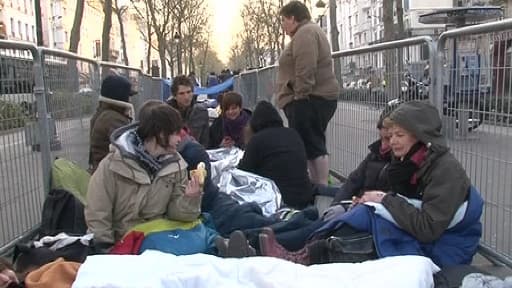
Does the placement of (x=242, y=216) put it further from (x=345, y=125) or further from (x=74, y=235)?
(x=345, y=125)

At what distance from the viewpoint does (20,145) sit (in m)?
4.76

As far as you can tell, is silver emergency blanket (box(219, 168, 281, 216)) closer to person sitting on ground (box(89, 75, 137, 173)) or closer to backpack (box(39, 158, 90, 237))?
person sitting on ground (box(89, 75, 137, 173))

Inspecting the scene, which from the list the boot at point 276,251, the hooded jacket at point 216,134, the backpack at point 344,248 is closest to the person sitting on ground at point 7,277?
the boot at point 276,251

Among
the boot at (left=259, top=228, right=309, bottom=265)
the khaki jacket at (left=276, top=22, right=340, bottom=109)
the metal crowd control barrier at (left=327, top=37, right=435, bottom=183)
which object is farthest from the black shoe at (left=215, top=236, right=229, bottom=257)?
the khaki jacket at (left=276, top=22, right=340, bottom=109)

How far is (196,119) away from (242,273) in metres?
5.24

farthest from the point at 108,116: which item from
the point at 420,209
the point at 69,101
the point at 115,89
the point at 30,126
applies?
the point at 420,209

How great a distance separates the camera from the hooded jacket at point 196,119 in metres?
8.26

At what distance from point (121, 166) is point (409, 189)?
183 centimetres

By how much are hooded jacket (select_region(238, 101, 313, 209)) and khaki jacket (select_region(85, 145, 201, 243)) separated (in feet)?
4.80

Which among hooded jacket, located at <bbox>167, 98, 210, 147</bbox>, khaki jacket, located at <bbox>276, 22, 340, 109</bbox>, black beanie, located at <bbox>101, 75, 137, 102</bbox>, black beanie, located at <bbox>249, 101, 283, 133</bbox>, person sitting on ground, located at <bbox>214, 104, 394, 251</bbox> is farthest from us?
hooded jacket, located at <bbox>167, 98, 210, 147</bbox>

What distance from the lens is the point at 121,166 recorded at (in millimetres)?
4152

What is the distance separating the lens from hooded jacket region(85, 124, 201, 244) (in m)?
4.16

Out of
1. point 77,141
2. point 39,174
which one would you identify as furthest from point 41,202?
point 77,141

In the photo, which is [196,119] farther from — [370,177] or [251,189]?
[370,177]
